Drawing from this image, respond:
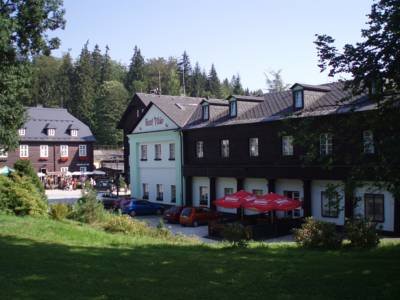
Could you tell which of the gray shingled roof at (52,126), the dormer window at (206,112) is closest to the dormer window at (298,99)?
the dormer window at (206,112)

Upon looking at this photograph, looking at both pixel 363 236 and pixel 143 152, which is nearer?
pixel 363 236

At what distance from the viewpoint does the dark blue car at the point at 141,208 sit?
117 feet

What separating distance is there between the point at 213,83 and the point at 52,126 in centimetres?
6456

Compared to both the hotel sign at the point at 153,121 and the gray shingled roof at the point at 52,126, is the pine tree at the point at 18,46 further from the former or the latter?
the gray shingled roof at the point at 52,126

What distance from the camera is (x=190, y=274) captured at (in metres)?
10.8

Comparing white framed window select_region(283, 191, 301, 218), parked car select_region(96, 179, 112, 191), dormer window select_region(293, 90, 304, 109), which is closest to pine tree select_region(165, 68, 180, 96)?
parked car select_region(96, 179, 112, 191)

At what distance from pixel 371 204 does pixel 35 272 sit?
18.9 metres

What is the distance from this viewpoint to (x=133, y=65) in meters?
122

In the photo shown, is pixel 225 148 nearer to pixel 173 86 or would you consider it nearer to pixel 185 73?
pixel 173 86

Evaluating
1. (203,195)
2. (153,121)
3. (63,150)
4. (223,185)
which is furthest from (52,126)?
(223,185)

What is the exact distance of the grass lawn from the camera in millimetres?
9008

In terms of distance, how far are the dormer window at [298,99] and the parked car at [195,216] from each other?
28.4ft

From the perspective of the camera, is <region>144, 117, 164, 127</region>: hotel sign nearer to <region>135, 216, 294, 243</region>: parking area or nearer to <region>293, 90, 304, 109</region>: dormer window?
<region>135, 216, 294, 243</region>: parking area

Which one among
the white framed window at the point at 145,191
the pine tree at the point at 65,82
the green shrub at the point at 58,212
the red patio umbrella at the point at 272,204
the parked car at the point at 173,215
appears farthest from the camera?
the pine tree at the point at 65,82
